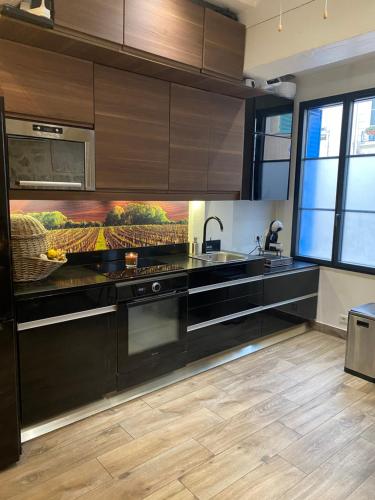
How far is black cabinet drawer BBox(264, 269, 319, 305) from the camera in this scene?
140 inches

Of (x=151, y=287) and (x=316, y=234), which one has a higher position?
(x=316, y=234)

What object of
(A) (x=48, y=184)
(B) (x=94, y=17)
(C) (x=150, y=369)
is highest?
(B) (x=94, y=17)

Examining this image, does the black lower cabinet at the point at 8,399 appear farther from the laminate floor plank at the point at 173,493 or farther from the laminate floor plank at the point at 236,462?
the laminate floor plank at the point at 236,462

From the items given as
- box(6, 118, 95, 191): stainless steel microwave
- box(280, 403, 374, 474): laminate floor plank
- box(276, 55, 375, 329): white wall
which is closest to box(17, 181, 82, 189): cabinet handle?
box(6, 118, 95, 191): stainless steel microwave

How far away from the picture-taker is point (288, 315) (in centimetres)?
382

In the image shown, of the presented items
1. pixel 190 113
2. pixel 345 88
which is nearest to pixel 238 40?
pixel 190 113

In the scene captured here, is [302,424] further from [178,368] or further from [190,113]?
[190,113]

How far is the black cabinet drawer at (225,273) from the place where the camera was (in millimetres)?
2936

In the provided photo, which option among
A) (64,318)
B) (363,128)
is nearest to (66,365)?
(64,318)

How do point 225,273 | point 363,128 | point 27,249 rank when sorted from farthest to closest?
1. point 363,128
2. point 225,273
3. point 27,249

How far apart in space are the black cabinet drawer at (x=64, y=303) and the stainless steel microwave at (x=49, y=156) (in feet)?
2.23

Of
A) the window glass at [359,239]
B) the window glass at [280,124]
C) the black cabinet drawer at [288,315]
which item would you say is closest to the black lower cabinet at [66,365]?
the black cabinet drawer at [288,315]

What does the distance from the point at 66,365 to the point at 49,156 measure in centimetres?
130

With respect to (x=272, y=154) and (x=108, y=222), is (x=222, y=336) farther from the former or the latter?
(x=272, y=154)
